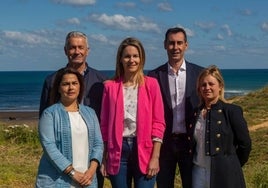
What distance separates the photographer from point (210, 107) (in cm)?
448

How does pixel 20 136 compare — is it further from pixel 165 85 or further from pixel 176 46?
pixel 176 46

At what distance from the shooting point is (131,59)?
14.5ft

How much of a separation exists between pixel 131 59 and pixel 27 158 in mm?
5193

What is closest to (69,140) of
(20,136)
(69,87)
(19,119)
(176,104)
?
(69,87)

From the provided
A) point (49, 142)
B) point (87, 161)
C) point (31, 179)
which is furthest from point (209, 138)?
point (31, 179)

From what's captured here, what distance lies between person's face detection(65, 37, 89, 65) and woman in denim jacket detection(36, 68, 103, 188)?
0.99 ft

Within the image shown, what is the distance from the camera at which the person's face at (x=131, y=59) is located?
4434 millimetres

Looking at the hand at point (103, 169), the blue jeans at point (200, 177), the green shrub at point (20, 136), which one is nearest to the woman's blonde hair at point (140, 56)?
the hand at point (103, 169)

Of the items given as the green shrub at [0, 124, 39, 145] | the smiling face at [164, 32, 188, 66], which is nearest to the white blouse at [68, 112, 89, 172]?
the smiling face at [164, 32, 188, 66]

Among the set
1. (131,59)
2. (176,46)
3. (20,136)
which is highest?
(176,46)

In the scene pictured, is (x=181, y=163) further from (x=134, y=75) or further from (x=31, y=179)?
(x=31, y=179)

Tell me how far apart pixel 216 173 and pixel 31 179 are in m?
3.61

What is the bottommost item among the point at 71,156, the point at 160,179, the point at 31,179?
the point at 31,179

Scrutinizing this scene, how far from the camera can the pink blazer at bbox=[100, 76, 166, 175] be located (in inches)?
175
